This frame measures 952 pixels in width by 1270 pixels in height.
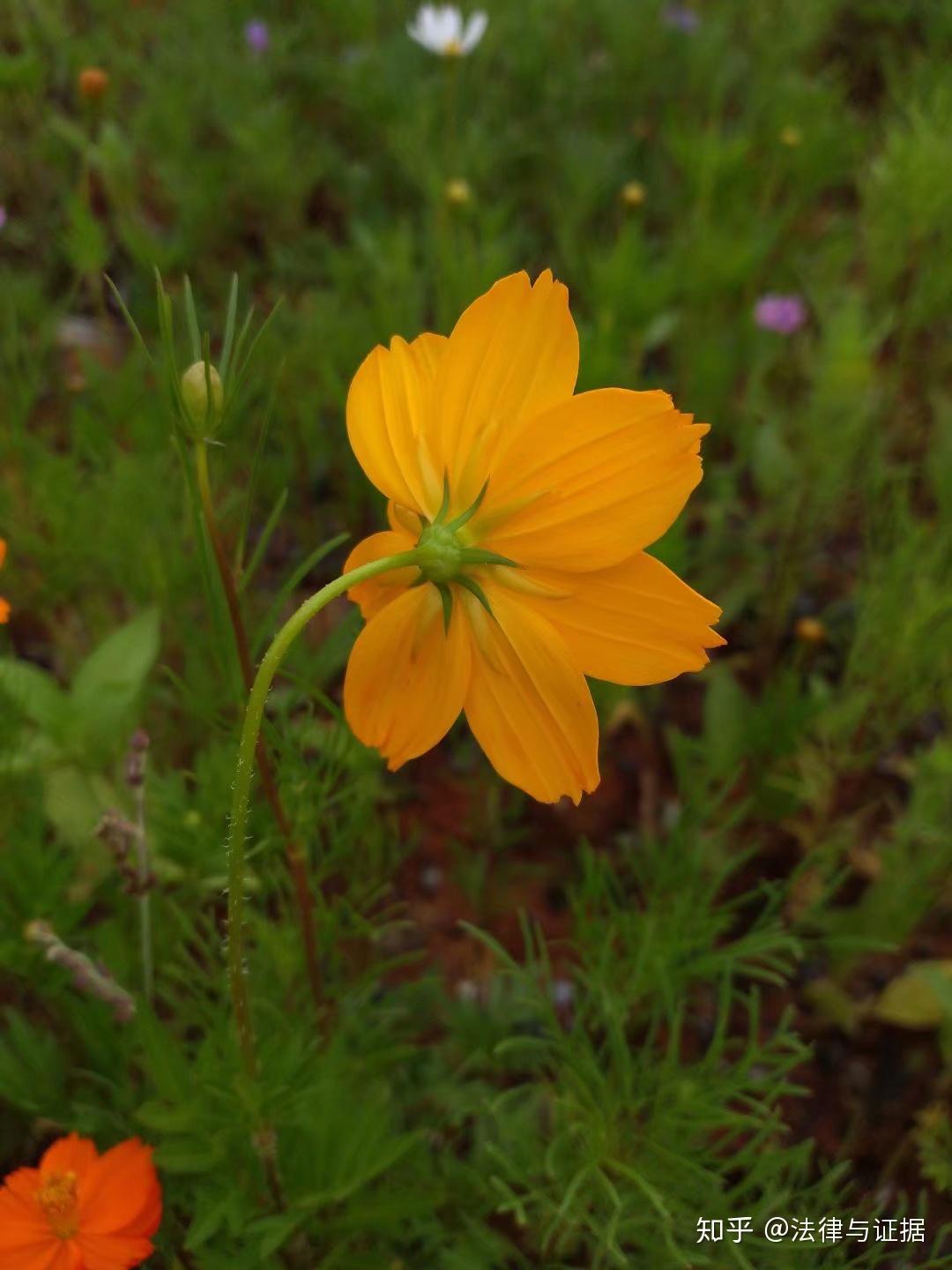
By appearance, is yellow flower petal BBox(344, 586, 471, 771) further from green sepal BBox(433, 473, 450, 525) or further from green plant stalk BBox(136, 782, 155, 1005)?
green plant stalk BBox(136, 782, 155, 1005)

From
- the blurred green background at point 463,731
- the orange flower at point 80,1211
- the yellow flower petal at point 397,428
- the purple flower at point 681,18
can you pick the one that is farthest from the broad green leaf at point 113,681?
the purple flower at point 681,18

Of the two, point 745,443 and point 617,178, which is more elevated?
point 617,178

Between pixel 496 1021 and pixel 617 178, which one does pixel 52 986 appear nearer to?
pixel 496 1021

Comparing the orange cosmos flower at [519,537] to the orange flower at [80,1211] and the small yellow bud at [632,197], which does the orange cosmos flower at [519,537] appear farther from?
the small yellow bud at [632,197]

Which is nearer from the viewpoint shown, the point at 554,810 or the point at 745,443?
the point at 554,810

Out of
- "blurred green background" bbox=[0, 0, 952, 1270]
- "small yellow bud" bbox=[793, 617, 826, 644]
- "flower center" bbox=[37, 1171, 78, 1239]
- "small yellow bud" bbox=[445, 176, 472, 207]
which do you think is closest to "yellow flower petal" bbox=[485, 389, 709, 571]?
"blurred green background" bbox=[0, 0, 952, 1270]

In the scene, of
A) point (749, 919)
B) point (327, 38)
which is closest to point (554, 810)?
point (749, 919)

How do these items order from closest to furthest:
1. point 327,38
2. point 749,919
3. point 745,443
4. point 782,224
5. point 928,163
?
point 749,919 → point 928,163 → point 745,443 → point 782,224 → point 327,38
